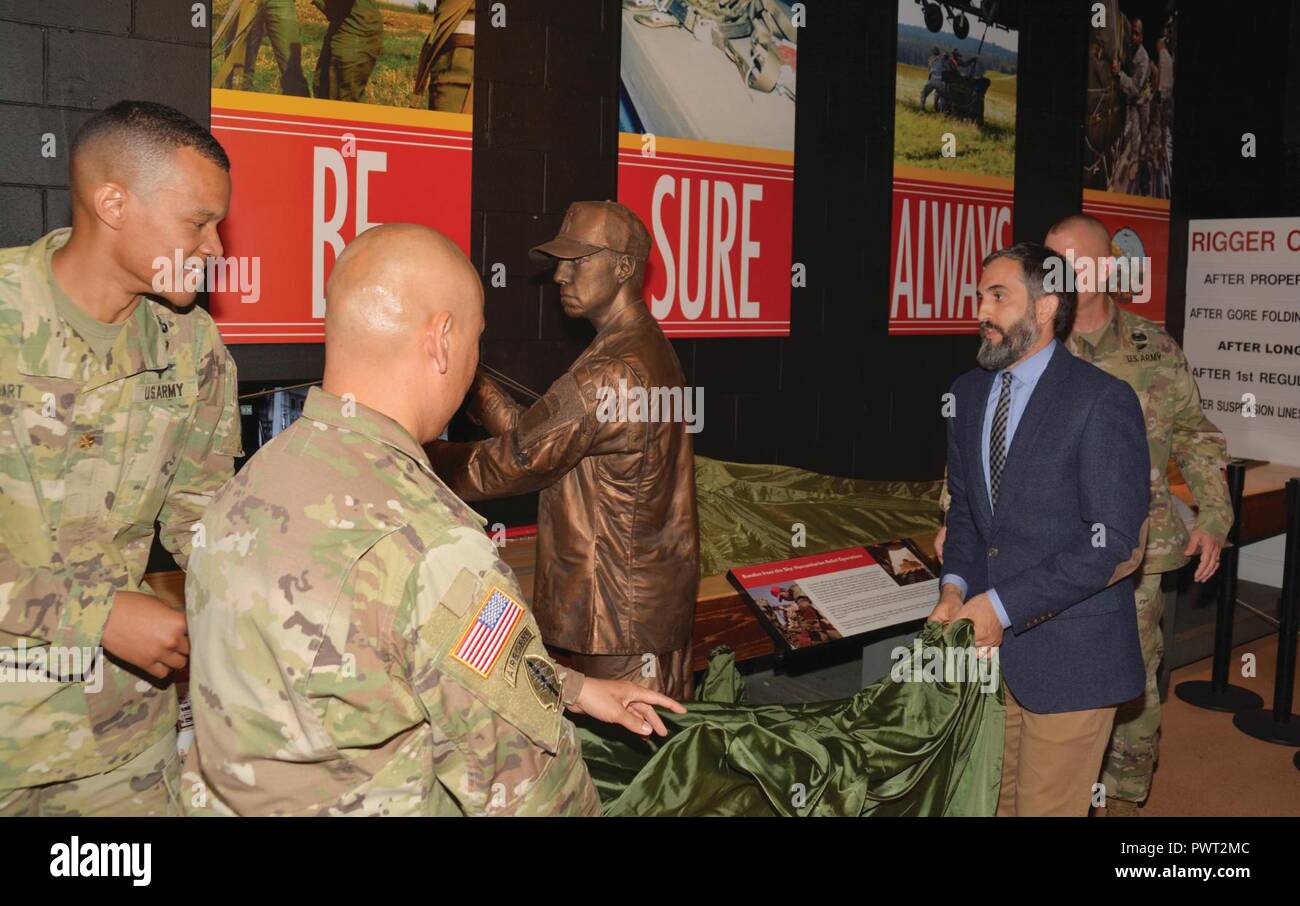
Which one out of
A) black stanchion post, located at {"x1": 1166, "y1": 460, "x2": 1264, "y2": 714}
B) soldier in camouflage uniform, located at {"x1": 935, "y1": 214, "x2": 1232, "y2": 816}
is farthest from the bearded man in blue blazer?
black stanchion post, located at {"x1": 1166, "y1": 460, "x2": 1264, "y2": 714}

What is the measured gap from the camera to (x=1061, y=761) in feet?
8.41

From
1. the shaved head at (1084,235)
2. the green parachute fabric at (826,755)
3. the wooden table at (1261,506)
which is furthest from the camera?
the wooden table at (1261,506)

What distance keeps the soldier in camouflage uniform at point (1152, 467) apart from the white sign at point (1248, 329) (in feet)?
10.2

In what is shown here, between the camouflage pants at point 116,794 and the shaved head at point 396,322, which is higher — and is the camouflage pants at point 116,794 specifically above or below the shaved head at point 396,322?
below

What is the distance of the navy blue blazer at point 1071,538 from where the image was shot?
242 centimetres

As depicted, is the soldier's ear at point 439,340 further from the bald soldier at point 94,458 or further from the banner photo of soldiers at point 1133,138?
the banner photo of soldiers at point 1133,138

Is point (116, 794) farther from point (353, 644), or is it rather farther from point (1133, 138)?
point (1133, 138)

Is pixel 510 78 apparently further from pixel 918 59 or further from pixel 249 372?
pixel 918 59

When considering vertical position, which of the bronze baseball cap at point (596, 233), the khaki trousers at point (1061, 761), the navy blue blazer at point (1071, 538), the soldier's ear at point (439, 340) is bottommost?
the khaki trousers at point (1061, 761)

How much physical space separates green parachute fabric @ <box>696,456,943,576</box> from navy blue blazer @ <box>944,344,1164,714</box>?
1.60 meters

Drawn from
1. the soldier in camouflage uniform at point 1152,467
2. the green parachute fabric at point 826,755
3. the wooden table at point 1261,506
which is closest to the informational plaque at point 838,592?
the soldier in camouflage uniform at point 1152,467

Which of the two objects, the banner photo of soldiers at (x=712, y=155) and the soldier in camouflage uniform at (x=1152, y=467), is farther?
the banner photo of soldiers at (x=712, y=155)

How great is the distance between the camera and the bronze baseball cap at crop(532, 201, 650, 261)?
2713 mm

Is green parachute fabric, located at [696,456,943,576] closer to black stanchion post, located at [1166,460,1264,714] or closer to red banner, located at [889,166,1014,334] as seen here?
red banner, located at [889,166,1014,334]
